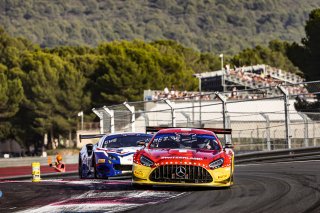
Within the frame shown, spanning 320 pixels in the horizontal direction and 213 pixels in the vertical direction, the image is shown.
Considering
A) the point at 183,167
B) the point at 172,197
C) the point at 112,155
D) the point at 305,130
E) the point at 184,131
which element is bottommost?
the point at 172,197

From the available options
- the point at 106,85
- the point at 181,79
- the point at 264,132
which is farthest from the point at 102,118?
the point at 181,79

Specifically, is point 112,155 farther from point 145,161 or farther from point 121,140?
point 145,161

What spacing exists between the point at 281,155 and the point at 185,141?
7884mm

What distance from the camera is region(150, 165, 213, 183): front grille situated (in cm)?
1434

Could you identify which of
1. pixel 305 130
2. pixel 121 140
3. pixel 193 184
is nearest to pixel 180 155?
pixel 193 184

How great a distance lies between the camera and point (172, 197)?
1306cm

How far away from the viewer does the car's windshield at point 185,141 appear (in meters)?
15.6

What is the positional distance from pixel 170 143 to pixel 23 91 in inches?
2825

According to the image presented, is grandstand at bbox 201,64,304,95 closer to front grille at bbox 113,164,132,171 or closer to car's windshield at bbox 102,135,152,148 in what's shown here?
car's windshield at bbox 102,135,152,148

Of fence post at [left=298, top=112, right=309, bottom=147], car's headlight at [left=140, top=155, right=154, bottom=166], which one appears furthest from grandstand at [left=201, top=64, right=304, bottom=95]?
car's headlight at [left=140, top=155, right=154, bottom=166]

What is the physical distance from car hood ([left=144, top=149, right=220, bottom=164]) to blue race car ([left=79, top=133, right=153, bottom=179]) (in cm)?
352

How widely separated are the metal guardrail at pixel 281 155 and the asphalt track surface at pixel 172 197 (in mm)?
5087

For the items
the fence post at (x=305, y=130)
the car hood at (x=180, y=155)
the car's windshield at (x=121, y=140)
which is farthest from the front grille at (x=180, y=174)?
the fence post at (x=305, y=130)

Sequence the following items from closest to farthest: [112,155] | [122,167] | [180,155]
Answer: [180,155] < [122,167] < [112,155]
